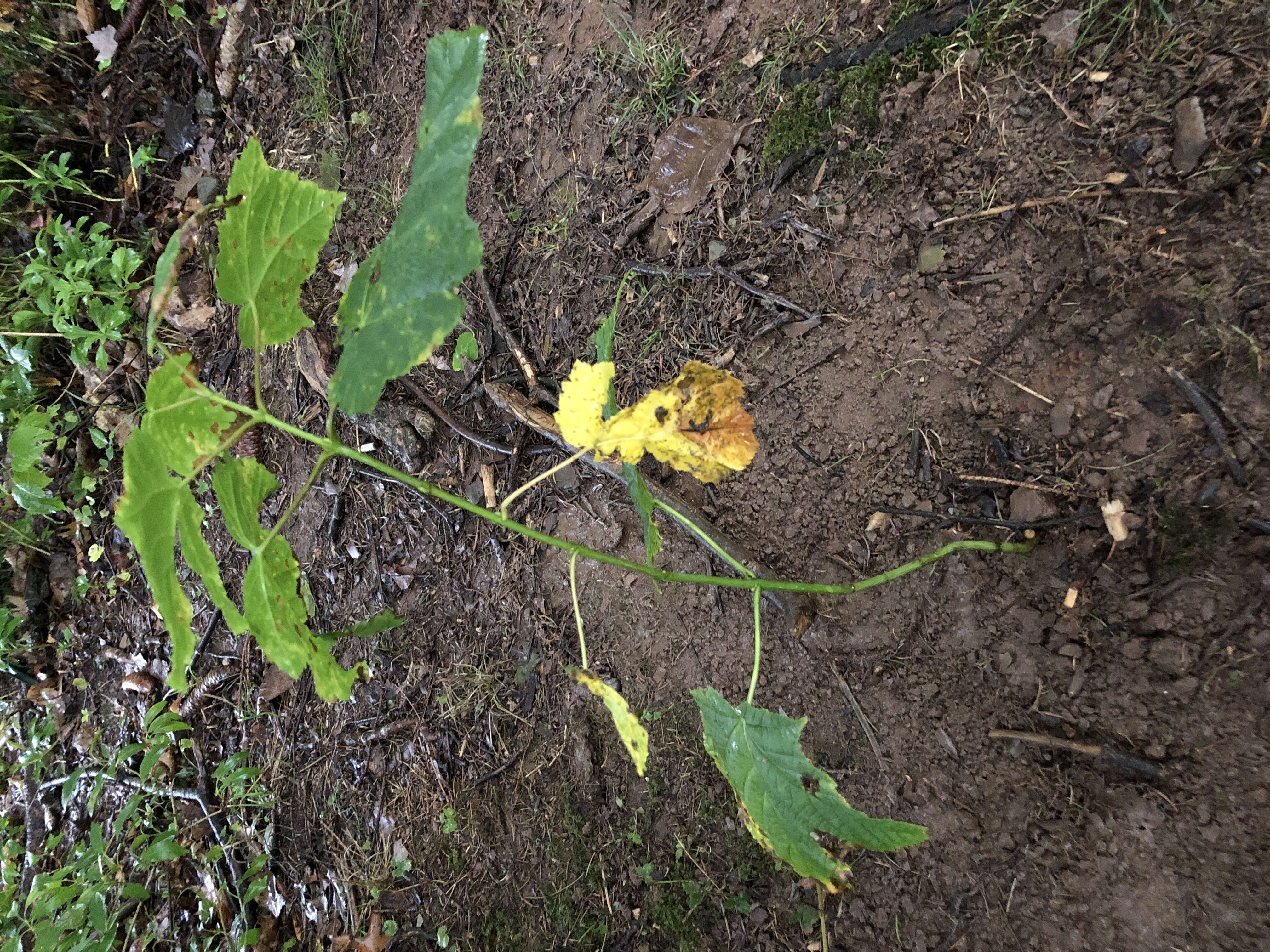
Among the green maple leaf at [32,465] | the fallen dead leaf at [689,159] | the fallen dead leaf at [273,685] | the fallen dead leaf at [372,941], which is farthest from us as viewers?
the green maple leaf at [32,465]

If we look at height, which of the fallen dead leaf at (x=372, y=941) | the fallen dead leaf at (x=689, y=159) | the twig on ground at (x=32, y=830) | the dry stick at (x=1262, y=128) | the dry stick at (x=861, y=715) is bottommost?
the fallen dead leaf at (x=372, y=941)

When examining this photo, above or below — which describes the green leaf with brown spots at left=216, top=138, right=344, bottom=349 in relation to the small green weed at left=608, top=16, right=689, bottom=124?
above

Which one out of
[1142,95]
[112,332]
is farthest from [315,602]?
[1142,95]

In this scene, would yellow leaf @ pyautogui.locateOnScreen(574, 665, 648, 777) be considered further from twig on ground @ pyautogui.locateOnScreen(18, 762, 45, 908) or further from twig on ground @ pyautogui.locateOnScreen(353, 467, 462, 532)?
twig on ground @ pyautogui.locateOnScreen(18, 762, 45, 908)

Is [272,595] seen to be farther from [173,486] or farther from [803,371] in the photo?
[803,371]

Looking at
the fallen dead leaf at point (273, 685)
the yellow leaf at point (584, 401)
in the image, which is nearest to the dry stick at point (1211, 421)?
the yellow leaf at point (584, 401)

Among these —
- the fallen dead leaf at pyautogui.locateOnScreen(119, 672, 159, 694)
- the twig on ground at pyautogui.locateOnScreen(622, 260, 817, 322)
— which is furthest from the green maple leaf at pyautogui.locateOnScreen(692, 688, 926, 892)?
the fallen dead leaf at pyautogui.locateOnScreen(119, 672, 159, 694)

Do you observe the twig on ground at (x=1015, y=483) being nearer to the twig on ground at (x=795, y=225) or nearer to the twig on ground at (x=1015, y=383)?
the twig on ground at (x=1015, y=383)
